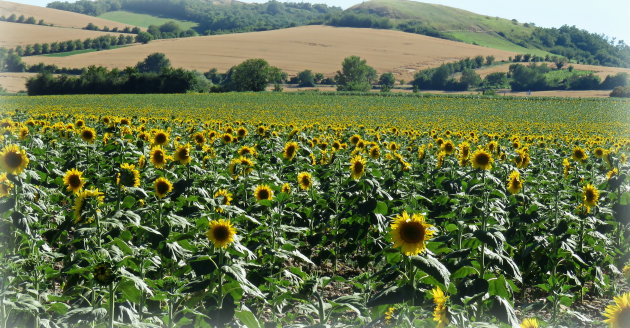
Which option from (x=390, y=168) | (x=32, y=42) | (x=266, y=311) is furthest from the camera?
(x=32, y=42)

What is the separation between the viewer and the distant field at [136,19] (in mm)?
166625

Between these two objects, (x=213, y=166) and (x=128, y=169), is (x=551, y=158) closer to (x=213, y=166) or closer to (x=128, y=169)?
(x=213, y=166)

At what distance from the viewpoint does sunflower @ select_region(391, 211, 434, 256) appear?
312cm

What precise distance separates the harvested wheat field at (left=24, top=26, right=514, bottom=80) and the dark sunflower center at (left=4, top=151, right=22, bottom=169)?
308ft

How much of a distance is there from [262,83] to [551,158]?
7156 cm

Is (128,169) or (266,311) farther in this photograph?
(266,311)

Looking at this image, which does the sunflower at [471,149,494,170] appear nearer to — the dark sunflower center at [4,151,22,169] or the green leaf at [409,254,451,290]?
the green leaf at [409,254,451,290]

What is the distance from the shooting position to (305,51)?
12162cm

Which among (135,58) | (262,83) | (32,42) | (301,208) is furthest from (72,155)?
(32,42)

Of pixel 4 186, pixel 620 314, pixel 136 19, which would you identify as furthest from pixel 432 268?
pixel 136 19

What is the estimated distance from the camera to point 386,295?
322cm

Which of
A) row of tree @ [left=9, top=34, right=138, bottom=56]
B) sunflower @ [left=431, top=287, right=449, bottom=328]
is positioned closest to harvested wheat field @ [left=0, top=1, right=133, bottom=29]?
row of tree @ [left=9, top=34, right=138, bottom=56]

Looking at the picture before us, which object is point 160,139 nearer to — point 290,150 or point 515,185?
point 290,150

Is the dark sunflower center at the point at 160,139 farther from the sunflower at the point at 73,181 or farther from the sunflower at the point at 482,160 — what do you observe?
the sunflower at the point at 482,160
